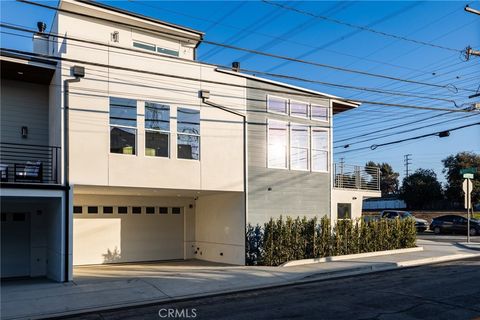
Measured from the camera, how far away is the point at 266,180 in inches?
678

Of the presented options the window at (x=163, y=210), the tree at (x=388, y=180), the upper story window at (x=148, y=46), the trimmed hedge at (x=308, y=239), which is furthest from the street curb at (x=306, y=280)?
the tree at (x=388, y=180)

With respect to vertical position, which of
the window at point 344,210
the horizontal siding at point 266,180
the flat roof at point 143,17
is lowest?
the window at point 344,210

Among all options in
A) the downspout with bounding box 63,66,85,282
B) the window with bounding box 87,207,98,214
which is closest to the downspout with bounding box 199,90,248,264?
the downspout with bounding box 63,66,85,282

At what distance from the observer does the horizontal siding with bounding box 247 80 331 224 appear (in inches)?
664

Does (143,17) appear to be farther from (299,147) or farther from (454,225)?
(454,225)

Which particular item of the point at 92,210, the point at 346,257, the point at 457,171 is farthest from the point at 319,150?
the point at 457,171

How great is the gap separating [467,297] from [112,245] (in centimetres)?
1299

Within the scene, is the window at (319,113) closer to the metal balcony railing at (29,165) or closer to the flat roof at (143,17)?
the flat roof at (143,17)

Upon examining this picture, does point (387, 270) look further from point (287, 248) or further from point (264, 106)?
point (264, 106)

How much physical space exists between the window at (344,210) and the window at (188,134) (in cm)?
765

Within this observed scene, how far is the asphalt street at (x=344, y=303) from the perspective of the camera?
8.55m

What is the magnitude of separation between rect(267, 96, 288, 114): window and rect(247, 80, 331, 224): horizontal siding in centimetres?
20

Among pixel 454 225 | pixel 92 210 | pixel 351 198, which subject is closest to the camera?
pixel 92 210

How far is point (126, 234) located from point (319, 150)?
879cm
